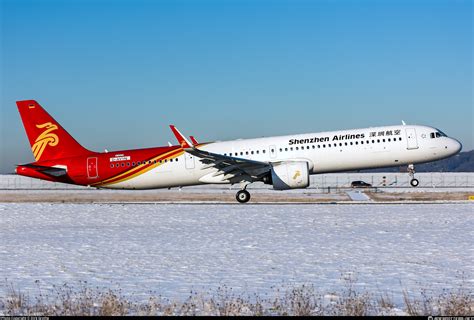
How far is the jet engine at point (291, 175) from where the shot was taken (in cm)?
3394

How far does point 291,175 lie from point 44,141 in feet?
51.1

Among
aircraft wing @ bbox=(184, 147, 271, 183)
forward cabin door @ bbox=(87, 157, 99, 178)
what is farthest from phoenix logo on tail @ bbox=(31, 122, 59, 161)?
aircraft wing @ bbox=(184, 147, 271, 183)

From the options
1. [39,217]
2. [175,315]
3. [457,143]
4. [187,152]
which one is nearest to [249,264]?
[175,315]

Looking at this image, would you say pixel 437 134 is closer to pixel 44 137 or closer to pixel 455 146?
pixel 455 146

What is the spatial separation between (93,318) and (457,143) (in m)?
32.5

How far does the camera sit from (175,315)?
8727mm

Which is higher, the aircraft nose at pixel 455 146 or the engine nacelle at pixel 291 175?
the aircraft nose at pixel 455 146

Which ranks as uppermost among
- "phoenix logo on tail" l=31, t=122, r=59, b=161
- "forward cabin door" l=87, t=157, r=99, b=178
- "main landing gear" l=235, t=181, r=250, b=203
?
"phoenix logo on tail" l=31, t=122, r=59, b=161

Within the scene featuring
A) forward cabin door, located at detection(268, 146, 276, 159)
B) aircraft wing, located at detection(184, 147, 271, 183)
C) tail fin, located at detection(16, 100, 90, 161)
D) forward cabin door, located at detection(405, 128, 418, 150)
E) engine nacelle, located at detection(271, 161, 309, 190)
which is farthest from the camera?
tail fin, located at detection(16, 100, 90, 161)

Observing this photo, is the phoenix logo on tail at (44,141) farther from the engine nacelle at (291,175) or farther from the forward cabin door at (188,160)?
the engine nacelle at (291,175)

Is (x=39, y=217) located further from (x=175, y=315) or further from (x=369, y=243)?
(x=175, y=315)

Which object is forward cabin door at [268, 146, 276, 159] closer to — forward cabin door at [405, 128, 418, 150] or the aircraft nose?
forward cabin door at [405, 128, 418, 150]

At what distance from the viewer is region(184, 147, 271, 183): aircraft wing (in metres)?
34.2

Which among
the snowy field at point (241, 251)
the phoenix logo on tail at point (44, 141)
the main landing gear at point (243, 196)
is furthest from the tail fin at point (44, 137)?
the snowy field at point (241, 251)
